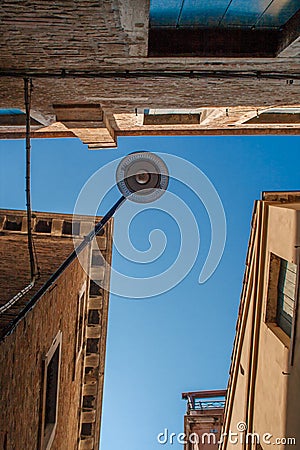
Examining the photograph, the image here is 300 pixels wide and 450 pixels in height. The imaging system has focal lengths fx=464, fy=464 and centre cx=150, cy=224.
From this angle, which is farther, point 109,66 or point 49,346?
point 49,346

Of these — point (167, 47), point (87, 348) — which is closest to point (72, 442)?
point (87, 348)

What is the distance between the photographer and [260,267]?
25.2 ft

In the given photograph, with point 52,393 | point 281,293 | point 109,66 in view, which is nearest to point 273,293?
point 281,293

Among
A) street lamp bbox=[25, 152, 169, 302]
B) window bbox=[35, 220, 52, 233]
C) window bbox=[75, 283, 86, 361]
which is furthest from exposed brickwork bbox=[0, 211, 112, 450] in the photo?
street lamp bbox=[25, 152, 169, 302]

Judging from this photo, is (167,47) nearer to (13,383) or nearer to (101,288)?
(13,383)

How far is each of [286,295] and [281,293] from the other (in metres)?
0.20

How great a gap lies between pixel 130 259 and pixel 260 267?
7.13 feet

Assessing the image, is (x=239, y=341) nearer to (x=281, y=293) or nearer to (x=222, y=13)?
(x=281, y=293)

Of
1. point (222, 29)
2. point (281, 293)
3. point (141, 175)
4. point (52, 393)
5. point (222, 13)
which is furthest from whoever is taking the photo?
point (52, 393)

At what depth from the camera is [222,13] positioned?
4672 mm

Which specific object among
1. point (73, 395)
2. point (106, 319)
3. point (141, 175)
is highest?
point (141, 175)

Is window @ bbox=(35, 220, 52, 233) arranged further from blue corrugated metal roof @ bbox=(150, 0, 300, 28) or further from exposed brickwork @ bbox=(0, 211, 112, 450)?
blue corrugated metal roof @ bbox=(150, 0, 300, 28)

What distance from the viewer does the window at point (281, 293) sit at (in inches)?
263

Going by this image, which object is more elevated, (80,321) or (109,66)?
(109,66)
